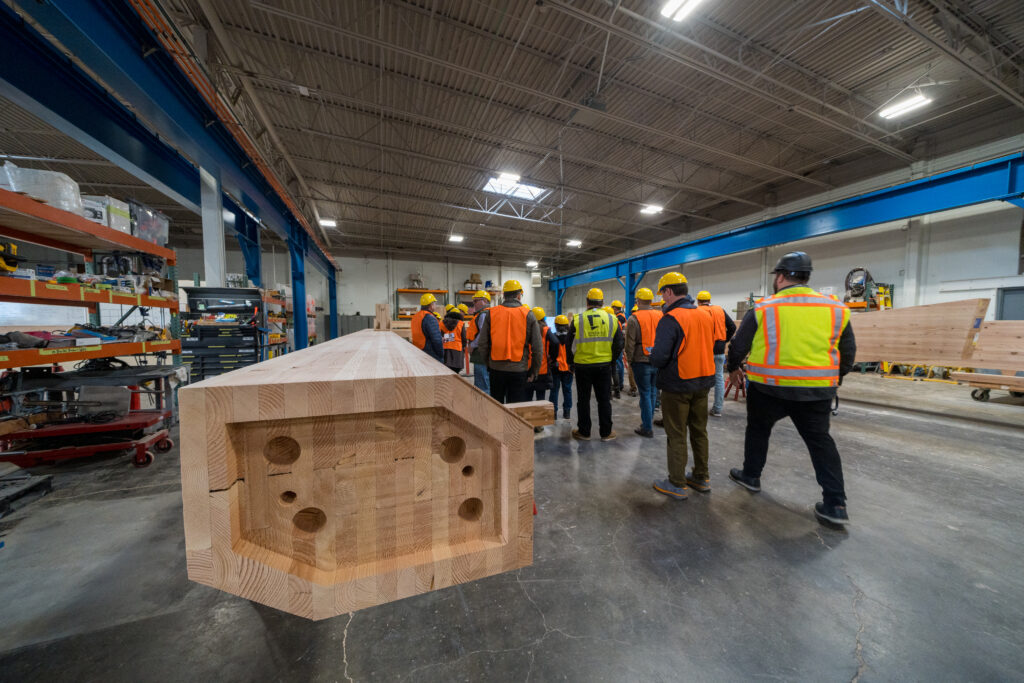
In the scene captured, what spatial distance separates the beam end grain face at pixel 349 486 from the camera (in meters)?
0.67

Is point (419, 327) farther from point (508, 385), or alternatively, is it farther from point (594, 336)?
point (594, 336)

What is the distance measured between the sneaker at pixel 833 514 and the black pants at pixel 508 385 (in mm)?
2523

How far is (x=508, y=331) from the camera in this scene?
3529 mm

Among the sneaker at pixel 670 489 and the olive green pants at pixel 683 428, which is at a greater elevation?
the olive green pants at pixel 683 428

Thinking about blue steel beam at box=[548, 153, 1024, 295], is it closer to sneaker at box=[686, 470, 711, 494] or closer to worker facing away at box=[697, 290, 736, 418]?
worker facing away at box=[697, 290, 736, 418]

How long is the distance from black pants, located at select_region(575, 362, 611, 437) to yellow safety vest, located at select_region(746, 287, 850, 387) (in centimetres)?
161

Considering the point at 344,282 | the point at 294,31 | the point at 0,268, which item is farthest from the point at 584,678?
the point at 344,282

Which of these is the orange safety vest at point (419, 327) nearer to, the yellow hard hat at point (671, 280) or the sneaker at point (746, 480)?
the yellow hard hat at point (671, 280)

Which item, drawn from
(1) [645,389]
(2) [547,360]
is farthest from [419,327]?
(1) [645,389]

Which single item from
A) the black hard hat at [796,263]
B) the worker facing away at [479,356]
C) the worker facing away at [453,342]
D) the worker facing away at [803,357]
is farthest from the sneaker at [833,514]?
the worker facing away at [453,342]

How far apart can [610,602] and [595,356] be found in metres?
2.37

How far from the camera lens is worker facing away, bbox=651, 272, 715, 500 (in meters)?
2.54

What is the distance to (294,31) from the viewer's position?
462 cm

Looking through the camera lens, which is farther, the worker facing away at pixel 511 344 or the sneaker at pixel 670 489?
the worker facing away at pixel 511 344
